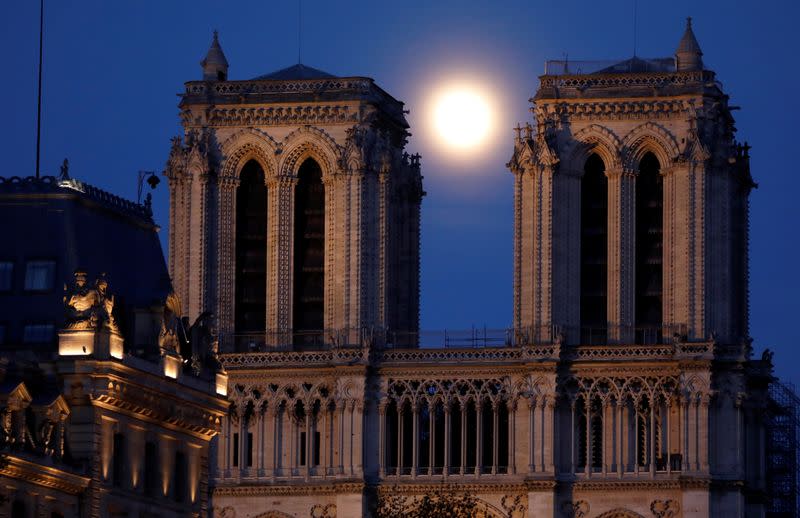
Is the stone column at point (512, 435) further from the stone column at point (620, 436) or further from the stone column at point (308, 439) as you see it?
the stone column at point (308, 439)

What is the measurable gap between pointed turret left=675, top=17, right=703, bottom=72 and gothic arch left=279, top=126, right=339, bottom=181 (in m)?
13.7

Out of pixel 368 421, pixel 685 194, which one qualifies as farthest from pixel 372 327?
pixel 685 194

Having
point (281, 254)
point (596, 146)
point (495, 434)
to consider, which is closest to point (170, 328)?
point (495, 434)

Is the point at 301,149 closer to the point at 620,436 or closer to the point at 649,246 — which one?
the point at 649,246

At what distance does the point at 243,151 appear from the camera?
141000mm

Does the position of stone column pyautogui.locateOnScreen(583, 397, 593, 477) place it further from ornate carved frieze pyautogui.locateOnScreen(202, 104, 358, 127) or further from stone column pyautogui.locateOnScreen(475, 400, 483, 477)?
ornate carved frieze pyautogui.locateOnScreen(202, 104, 358, 127)

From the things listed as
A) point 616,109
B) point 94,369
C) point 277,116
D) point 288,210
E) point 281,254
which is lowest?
point 94,369

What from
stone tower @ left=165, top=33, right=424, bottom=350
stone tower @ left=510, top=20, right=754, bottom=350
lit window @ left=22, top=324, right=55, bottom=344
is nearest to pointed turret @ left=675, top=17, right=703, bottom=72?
stone tower @ left=510, top=20, right=754, bottom=350

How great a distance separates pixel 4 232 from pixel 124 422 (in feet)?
22.6

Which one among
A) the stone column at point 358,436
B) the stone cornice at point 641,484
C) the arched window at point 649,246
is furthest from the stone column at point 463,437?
the arched window at point 649,246

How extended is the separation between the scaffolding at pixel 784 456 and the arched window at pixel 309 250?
28.2m

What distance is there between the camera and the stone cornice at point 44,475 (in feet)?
297

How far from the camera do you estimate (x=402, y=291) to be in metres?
143

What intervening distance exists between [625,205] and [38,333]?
43.6 metres
